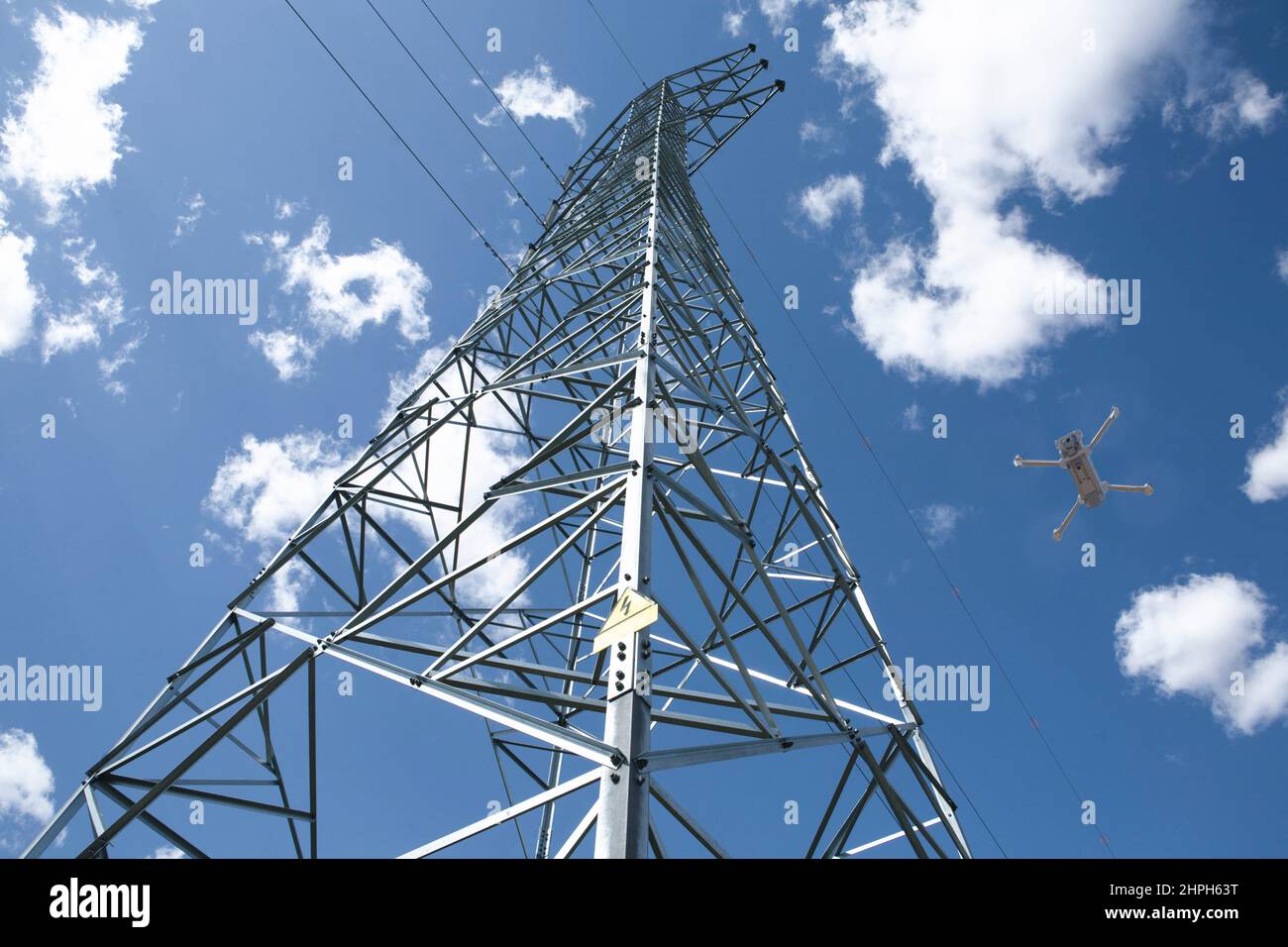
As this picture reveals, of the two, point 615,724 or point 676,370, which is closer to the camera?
point 615,724

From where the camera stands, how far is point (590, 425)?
751cm

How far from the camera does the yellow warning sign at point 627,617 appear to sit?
192 inches

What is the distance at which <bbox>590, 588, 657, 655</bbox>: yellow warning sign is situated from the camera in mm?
4875

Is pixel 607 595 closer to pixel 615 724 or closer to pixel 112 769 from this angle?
pixel 615 724

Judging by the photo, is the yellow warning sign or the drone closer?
the yellow warning sign

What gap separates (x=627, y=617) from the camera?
196 inches

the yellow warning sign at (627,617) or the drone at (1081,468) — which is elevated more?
the drone at (1081,468)

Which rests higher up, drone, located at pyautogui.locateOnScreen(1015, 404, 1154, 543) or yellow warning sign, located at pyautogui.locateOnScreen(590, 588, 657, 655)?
drone, located at pyautogui.locateOnScreen(1015, 404, 1154, 543)

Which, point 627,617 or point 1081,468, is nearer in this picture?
point 627,617

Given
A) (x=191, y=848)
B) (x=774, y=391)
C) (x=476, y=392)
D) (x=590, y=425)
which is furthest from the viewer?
(x=774, y=391)

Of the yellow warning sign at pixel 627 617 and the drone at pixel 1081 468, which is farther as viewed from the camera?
the drone at pixel 1081 468
